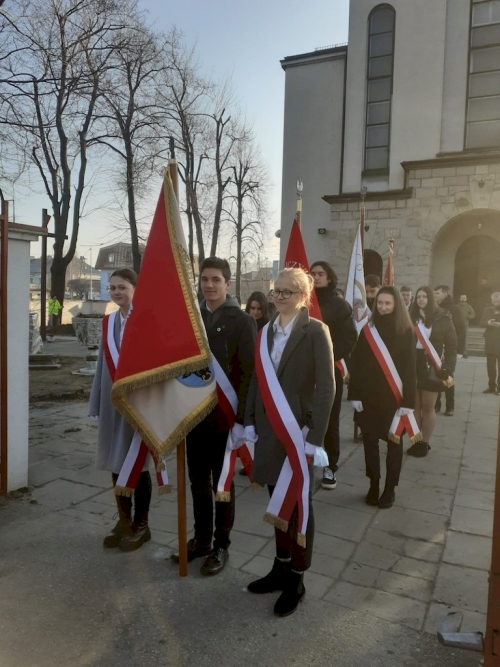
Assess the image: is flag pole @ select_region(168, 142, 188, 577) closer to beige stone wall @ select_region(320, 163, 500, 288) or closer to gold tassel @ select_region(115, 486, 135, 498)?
gold tassel @ select_region(115, 486, 135, 498)

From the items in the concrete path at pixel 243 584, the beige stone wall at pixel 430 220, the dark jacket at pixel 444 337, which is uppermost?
the beige stone wall at pixel 430 220

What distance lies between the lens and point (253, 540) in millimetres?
3799

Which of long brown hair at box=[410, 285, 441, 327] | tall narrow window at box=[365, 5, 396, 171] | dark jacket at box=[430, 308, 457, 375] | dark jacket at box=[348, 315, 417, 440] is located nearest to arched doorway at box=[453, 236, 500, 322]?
tall narrow window at box=[365, 5, 396, 171]

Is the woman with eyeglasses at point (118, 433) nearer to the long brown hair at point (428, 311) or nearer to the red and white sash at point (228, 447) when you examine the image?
the red and white sash at point (228, 447)

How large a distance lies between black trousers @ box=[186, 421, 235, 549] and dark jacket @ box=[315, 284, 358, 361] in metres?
2.00

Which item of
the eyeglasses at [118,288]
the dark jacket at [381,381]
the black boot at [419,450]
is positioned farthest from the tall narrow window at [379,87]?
the eyeglasses at [118,288]

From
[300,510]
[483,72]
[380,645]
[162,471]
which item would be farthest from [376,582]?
[483,72]

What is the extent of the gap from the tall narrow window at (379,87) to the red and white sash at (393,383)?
14.3 metres

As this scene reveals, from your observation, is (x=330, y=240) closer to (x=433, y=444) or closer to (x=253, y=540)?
(x=433, y=444)

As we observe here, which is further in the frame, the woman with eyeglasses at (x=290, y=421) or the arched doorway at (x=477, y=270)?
the arched doorway at (x=477, y=270)

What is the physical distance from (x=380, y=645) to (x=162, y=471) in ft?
5.26

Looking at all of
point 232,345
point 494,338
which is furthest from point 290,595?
point 494,338

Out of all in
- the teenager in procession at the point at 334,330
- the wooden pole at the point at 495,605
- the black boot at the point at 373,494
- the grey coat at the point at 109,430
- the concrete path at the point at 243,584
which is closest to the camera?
the wooden pole at the point at 495,605

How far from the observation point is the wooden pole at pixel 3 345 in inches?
169
